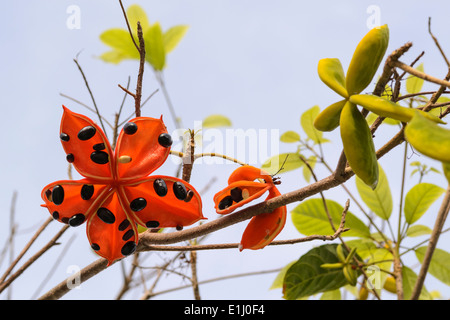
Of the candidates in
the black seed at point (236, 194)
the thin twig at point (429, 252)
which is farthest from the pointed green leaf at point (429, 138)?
the thin twig at point (429, 252)

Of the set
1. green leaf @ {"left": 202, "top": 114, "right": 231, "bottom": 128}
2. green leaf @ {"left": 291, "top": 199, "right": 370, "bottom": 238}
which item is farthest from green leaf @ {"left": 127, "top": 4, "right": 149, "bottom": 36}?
green leaf @ {"left": 291, "top": 199, "right": 370, "bottom": 238}

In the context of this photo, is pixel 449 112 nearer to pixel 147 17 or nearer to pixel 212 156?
pixel 212 156

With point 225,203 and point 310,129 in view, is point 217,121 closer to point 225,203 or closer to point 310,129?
point 310,129

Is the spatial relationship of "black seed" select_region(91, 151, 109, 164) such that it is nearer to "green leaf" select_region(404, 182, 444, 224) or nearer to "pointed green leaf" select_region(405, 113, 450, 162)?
"pointed green leaf" select_region(405, 113, 450, 162)

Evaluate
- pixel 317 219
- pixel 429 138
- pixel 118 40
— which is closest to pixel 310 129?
pixel 317 219

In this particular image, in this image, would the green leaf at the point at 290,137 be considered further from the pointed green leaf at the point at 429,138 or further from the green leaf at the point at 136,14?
the pointed green leaf at the point at 429,138
